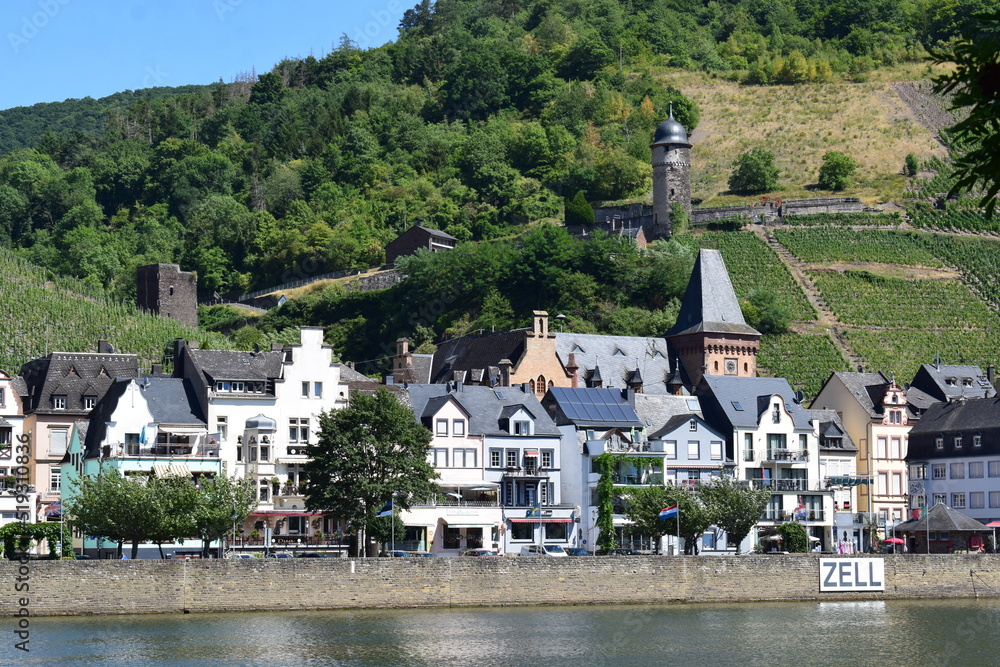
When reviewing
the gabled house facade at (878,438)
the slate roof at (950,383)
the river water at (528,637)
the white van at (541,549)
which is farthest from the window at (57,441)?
the slate roof at (950,383)

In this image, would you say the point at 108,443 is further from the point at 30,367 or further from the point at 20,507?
the point at 30,367

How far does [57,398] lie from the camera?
81125 millimetres

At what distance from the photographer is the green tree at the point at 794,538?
253 ft

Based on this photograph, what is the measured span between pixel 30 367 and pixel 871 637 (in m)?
51.6

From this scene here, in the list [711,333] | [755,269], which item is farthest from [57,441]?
[755,269]

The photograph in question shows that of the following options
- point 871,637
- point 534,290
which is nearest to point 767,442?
point 871,637

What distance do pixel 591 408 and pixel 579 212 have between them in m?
77.8

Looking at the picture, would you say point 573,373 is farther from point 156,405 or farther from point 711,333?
point 156,405

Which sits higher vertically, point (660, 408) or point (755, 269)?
point (755, 269)

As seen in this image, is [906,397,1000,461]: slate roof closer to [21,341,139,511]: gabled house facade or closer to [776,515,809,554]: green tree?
[776,515,809,554]: green tree

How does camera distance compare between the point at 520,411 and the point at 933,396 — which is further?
the point at 933,396

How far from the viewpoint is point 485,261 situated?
13625 centimetres

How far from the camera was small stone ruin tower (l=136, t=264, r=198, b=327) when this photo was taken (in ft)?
496

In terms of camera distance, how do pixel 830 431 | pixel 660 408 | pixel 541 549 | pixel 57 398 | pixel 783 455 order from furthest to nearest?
pixel 830 431 < pixel 660 408 < pixel 783 455 < pixel 57 398 < pixel 541 549
